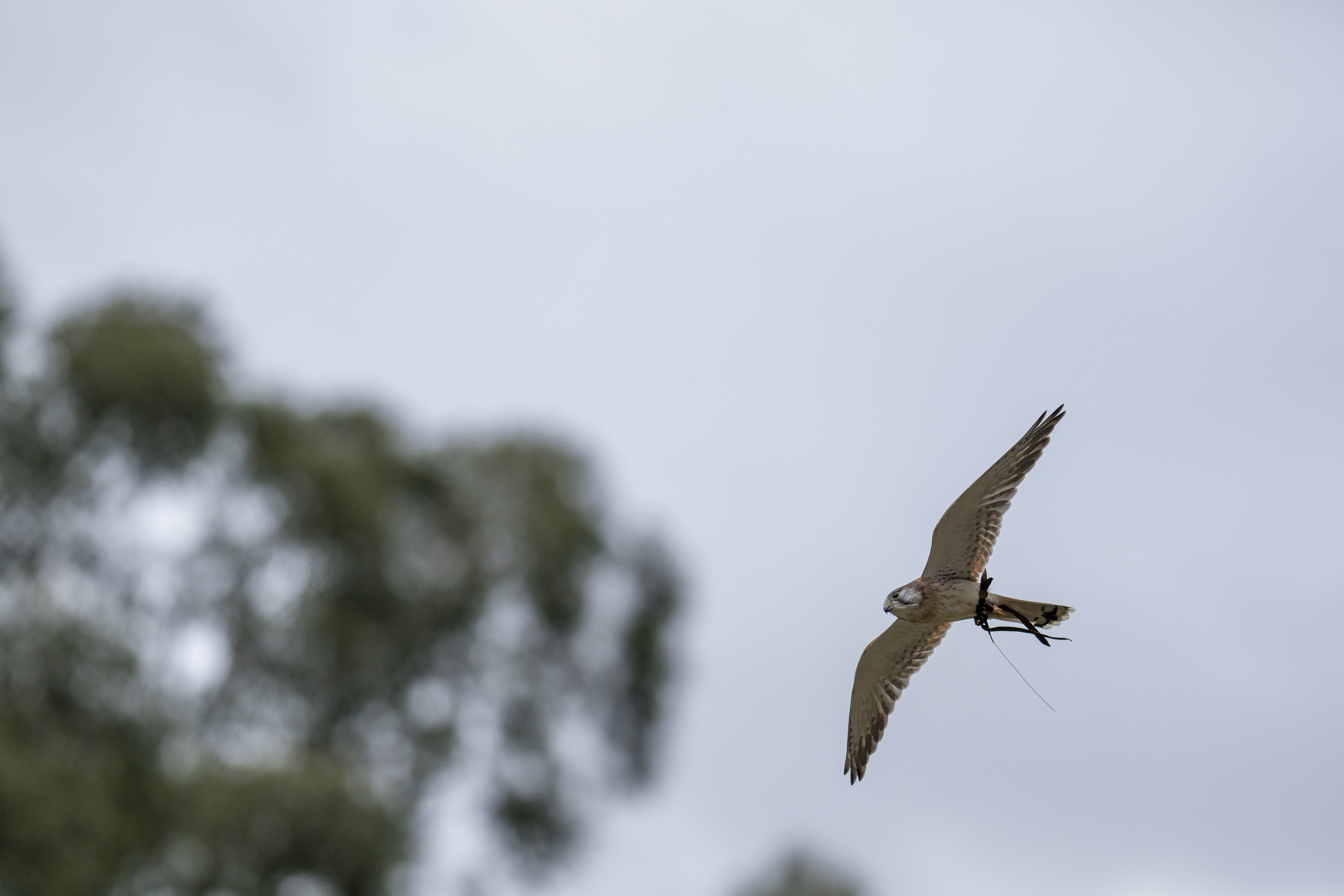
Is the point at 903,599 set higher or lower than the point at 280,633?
lower

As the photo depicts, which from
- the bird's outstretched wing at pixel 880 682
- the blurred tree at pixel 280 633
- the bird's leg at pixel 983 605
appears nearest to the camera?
the bird's leg at pixel 983 605

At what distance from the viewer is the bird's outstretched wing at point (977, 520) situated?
7.83 metres

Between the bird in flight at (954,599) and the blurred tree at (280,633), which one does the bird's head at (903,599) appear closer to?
the bird in flight at (954,599)

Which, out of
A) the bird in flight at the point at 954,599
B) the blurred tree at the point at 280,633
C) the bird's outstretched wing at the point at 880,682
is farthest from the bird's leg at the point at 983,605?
the blurred tree at the point at 280,633

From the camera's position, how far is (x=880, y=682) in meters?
9.03

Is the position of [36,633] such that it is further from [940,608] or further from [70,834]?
[940,608]

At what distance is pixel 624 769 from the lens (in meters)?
37.6

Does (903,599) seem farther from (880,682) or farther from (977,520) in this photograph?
(880,682)

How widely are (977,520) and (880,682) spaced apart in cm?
152

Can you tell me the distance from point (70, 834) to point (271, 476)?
9167 mm

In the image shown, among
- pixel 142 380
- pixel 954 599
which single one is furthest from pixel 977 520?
pixel 142 380

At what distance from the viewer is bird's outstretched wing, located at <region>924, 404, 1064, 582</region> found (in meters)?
7.83

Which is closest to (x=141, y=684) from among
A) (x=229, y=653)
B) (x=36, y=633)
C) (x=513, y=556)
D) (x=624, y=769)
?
(x=36, y=633)

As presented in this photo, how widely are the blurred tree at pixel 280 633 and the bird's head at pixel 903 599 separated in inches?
807
